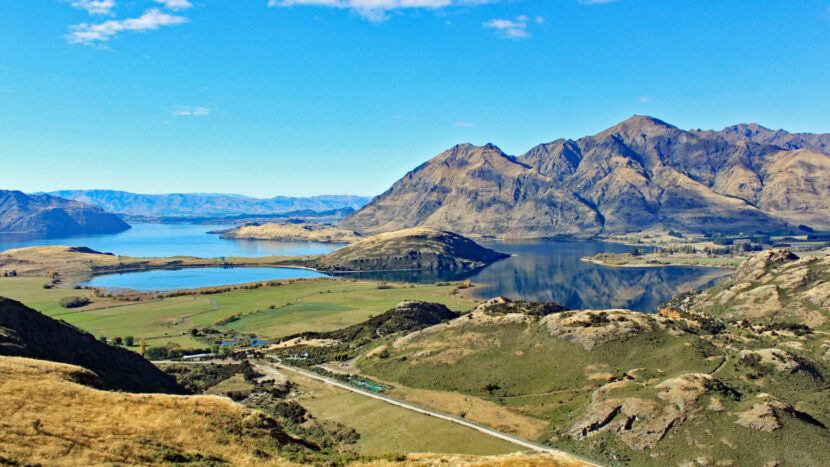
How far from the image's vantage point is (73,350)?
226 ft

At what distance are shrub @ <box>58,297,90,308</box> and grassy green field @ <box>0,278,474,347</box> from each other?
2267 mm

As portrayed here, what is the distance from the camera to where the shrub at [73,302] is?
16850cm

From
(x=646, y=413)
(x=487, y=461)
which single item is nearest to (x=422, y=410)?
(x=646, y=413)

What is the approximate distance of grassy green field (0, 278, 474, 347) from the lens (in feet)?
454

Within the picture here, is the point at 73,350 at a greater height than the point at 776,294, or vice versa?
the point at 776,294

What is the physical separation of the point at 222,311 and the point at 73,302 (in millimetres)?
50289

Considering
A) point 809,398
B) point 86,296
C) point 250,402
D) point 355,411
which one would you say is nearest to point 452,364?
A: point 355,411

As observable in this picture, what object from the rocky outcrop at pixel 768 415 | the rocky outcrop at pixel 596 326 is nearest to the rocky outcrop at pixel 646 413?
the rocky outcrop at pixel 768 415

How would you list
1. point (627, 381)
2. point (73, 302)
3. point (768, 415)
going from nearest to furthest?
point (768, 415), point (627, 381), point (73, 302)

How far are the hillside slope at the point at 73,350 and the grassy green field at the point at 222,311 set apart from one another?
49.1 metres

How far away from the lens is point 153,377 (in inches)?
2899

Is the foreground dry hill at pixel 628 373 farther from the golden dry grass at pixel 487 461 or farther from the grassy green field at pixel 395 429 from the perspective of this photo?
the golden dry grass at pixel 487 461

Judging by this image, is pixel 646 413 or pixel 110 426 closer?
pixel 110 426

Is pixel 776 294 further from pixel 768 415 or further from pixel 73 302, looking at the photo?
pixel 73 302
